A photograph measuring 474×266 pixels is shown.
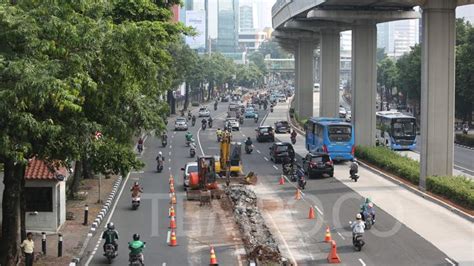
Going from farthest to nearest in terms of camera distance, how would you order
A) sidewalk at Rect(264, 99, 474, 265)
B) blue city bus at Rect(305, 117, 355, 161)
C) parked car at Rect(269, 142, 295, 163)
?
parked car at Rect(269, 142, 295, 163) < blue city bus at Rect(305, 117, 355, 161) < sidewalk at Rect(264, 99, 474, 265)

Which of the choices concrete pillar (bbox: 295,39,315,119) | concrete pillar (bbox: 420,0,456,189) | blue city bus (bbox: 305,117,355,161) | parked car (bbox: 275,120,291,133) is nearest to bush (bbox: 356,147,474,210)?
blue city bus (bbox: 305,117,355,161)

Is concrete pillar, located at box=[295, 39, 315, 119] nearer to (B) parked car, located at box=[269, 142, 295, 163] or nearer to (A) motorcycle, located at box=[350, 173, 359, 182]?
(B) parked car, located at box=[269, 142, 295, 163]

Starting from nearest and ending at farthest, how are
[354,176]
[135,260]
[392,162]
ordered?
[135,260] < [354,176] < [392,162]

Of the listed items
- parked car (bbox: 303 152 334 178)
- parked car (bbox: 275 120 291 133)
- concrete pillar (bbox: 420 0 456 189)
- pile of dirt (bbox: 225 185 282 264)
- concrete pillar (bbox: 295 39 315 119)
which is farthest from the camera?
concrete pillar (bbox: 295 39 315 119)

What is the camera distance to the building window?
2748cm

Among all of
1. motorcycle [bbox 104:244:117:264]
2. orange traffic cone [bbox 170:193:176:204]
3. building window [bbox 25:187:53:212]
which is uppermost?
building window [bbox 25:187:53:212]

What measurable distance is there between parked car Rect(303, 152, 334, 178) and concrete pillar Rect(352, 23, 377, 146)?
38.5 feet

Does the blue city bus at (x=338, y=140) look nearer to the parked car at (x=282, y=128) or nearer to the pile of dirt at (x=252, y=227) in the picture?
the pile of dirt at (x=252, y=227)

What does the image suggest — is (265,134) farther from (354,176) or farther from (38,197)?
(38,197)

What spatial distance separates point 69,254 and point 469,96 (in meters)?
→ 53.2

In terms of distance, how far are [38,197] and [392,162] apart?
20995mm

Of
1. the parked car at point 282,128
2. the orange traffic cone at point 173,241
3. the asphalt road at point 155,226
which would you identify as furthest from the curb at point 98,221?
the parked car at point 282,128

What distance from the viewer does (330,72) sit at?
67250mm

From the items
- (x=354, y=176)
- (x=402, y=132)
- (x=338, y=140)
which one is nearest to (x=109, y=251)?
(x=354, y=176)
